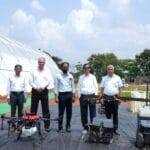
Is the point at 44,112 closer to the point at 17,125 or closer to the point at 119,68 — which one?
the point at 17,125

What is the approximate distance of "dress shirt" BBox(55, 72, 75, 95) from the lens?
12258 millimetres

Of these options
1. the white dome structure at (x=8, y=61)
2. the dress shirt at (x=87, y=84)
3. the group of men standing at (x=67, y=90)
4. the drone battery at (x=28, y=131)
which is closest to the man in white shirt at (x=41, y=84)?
the group of men standing at (x=67, y=90)

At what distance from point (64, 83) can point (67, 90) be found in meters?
0.17

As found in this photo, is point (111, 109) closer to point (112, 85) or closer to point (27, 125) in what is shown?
point (112, 85)

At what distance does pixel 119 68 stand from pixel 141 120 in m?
68.4

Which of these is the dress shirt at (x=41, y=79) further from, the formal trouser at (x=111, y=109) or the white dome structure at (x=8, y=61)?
the white dome structure at (x=8, y=61)

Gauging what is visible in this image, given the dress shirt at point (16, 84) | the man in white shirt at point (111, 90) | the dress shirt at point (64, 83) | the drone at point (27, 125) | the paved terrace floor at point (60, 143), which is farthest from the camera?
the dress shirt at point (16, 84)

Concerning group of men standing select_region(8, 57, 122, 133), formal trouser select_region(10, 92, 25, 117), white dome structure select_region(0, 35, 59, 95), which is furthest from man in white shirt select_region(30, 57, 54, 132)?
white dome structure select_region(0, 35, 59, 95)

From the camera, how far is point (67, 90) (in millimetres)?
12273

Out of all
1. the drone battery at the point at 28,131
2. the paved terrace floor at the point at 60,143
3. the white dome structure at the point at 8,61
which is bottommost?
the paved terrace floor at the point at 60,143

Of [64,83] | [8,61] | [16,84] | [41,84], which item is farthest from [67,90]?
[8,61]

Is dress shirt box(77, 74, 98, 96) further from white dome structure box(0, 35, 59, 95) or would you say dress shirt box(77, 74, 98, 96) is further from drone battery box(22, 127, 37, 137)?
white dome structure box(0, 35, 59, 95)

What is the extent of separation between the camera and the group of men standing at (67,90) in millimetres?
11875

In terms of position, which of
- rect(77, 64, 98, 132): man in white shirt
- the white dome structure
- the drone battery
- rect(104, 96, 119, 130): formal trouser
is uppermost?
the white dome structure
